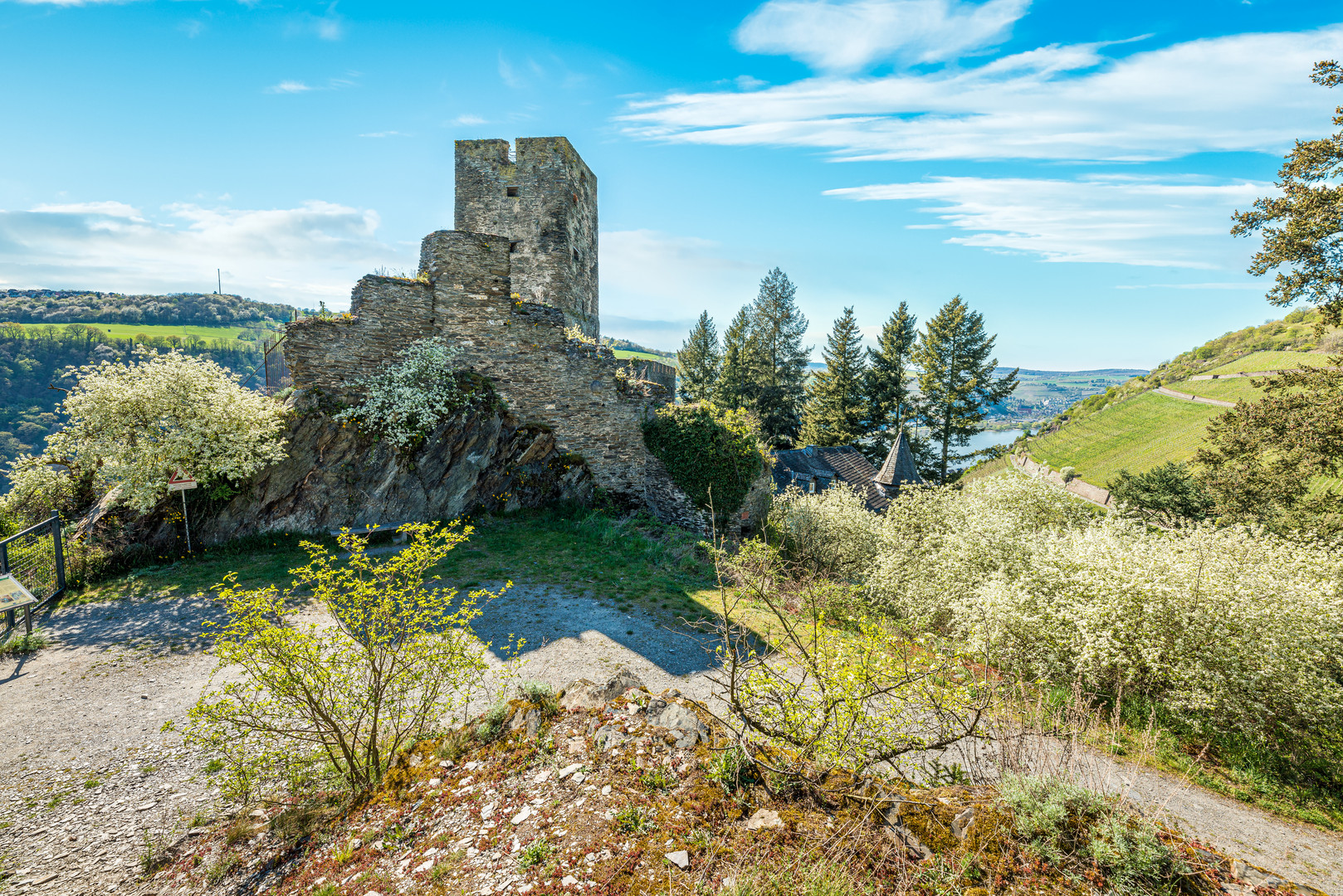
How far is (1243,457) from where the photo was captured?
13789mm

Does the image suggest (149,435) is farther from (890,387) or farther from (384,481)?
(890,387)

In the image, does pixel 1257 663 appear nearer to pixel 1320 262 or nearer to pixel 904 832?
pixel 904 832

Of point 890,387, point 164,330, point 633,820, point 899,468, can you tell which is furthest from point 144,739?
point 164,330

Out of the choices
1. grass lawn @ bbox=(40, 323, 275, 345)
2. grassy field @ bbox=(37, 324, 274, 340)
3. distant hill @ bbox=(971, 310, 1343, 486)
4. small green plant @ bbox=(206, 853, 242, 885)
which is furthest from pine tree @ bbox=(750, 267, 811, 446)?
grassy field @ bbox=(37, 324, 274, 340)

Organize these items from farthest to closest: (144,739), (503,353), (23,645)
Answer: (503,353) < (23,645) < (144,739)

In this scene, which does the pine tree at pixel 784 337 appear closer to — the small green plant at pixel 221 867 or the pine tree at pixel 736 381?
the pine tree at pixel 736 381

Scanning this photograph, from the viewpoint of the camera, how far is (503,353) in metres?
14.0

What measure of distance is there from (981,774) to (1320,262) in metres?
15.4

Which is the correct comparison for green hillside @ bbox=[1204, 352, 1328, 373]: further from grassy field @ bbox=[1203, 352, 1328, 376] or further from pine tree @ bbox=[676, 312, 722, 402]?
pine tree @ bbox=[676, 312, 722, 402]

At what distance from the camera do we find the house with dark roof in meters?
23.9

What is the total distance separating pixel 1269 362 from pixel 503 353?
65.9 metres

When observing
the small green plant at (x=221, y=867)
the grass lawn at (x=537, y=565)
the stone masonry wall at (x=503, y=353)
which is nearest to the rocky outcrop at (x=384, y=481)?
the grass lawn at (x=537, y=565)

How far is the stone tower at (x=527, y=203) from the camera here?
17.8 meters

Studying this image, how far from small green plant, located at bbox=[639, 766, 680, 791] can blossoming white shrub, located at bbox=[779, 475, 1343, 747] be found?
3924mm
